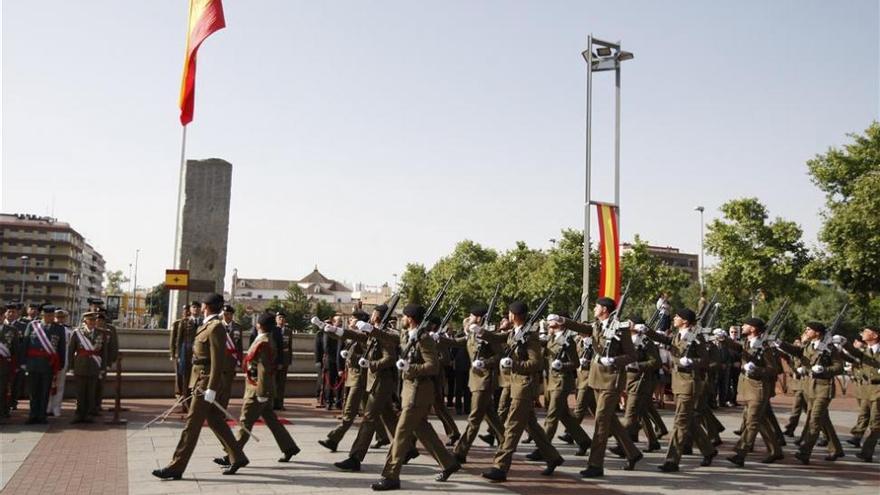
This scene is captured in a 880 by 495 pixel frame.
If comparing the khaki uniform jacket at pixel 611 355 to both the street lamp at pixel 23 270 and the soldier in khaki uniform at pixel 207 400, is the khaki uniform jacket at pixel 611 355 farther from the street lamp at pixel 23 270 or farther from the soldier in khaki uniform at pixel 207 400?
the street lamp at pixel 23 270

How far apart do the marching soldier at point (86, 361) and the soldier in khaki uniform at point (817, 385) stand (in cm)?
1124

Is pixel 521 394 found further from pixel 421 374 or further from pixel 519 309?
pixel 421 374

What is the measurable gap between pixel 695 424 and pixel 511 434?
3048 mm

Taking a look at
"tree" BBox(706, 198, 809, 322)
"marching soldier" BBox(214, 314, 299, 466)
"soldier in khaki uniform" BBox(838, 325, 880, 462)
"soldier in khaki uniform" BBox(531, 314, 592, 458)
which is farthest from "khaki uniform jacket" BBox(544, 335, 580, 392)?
"tree" BBox(706, 198, 809, 322)

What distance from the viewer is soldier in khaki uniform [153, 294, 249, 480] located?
320 inches

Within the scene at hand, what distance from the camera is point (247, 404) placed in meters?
9.16

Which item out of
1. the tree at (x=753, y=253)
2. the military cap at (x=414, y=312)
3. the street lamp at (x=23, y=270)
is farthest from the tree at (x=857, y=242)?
the street lamp at (x=23, y=270)

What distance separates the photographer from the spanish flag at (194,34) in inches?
828

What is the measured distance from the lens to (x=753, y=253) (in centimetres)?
3847

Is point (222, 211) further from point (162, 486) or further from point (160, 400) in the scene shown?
point (162, 486)

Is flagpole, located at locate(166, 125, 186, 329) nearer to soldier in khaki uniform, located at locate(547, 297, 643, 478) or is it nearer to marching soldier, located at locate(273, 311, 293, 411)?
marching soldier, located at locate(273, 311, 293, 411)

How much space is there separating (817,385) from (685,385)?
2.82 meters

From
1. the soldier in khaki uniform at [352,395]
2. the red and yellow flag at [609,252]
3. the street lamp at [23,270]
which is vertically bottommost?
the soldier in khaki uniform at [352,395]

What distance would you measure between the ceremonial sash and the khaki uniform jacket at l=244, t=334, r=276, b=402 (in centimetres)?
499
